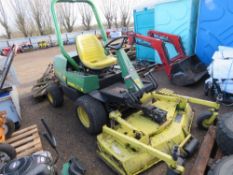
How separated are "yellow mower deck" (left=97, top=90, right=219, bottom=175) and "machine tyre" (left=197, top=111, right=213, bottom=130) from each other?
16cm

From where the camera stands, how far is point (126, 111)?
3.02 metres

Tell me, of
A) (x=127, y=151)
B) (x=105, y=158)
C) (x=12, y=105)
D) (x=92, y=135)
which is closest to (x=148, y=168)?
(x=127, y=151)

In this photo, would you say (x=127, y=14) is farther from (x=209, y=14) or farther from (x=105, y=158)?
(x=105, y=158)

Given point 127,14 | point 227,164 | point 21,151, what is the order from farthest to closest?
point 127,14, point 21,151, point 227,164

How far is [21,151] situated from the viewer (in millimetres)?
2625

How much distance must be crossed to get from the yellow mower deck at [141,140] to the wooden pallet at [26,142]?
3.14 ft

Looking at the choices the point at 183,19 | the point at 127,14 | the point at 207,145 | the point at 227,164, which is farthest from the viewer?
the point at 127,14

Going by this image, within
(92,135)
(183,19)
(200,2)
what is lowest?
(92,135)

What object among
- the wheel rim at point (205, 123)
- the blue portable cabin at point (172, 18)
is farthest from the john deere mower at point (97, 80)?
the blue portable cabin at point (172, 18)

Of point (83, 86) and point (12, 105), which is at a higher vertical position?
point (83, 86)

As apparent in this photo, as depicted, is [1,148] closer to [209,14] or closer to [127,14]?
[209,14]

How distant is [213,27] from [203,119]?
300 cm

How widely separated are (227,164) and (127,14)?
2610 cm

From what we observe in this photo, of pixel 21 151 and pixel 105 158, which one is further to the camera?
pixel 21 151
